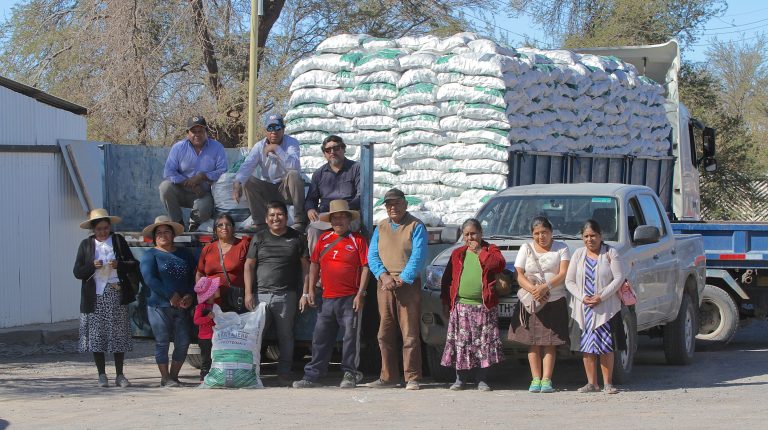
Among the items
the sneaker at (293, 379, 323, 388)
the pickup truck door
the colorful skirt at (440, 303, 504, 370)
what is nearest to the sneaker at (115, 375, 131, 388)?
the sneaker at (293, 379, 323, 388)

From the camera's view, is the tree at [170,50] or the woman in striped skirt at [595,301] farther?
the tree at [170,50]

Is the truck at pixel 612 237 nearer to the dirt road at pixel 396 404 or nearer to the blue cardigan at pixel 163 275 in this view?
the dirt road at pixel 396 404

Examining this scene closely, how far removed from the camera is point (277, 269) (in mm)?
10703

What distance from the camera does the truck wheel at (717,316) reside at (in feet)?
47.3

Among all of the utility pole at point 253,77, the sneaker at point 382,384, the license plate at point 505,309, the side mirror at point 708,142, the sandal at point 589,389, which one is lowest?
the sneaker at point 382,384

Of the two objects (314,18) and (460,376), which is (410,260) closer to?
(460,376)

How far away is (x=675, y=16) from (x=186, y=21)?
1423 cm

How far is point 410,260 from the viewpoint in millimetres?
10336

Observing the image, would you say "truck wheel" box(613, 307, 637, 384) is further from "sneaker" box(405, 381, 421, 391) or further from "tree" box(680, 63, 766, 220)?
"tree" box(680, 63, 766, 220)

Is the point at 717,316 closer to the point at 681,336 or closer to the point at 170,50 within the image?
the point at 681,336

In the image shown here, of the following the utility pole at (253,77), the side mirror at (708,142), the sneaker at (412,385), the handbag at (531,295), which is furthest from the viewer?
the side mirror at (708,142)

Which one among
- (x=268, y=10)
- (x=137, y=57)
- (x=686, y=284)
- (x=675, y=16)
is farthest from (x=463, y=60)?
(x=675, y=16)

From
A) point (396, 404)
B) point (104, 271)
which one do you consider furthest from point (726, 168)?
point (396, 404)

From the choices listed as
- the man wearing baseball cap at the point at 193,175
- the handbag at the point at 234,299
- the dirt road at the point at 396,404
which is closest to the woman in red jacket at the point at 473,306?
the dirt road at the point at 396,404
